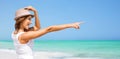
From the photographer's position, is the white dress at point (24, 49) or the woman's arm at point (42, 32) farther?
the white dress at point (24, 49)

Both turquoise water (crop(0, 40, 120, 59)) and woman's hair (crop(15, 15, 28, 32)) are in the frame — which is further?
turquoise water (crop(0, 40, 120, 59))

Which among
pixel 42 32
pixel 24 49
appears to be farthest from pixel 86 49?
pixel 42 32

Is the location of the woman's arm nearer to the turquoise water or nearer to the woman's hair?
the woman's hair

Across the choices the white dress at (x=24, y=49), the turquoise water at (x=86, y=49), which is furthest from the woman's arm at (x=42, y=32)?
the turquoise water at (x=86, y=49)

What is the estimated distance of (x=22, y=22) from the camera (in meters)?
2.67

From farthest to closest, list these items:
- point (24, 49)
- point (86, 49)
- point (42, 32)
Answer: point (86, 49)
point (24, 49)
point (42, 32)

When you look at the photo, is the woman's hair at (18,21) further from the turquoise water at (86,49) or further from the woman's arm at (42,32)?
the turquoise water at (86,49)

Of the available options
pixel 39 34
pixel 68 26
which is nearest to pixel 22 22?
pixel 39 34

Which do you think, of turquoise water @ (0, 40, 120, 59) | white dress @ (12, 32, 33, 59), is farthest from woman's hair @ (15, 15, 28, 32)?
turquoise water @ (0, 40, 120, 59)

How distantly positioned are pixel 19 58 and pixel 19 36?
176 millimetres

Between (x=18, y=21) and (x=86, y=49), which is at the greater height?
(x=86, y=49)

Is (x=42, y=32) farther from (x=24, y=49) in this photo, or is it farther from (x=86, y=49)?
(x=86, y=49)

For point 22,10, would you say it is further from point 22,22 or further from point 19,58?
point 19,58

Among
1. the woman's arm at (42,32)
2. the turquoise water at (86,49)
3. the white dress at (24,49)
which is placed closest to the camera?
the woman's arm at (42,32)
